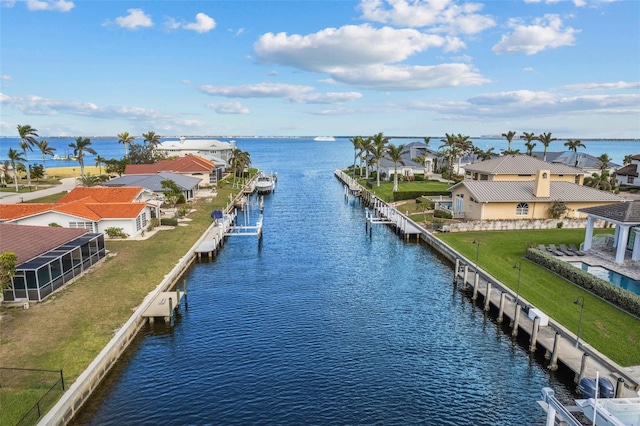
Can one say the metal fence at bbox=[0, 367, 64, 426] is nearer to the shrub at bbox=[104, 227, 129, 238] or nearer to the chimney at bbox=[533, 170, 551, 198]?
the shrub at bbox=[104, 227, 129, 238]

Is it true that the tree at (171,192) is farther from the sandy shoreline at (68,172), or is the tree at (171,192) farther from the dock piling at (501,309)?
the sandy shoreline at (68,172)

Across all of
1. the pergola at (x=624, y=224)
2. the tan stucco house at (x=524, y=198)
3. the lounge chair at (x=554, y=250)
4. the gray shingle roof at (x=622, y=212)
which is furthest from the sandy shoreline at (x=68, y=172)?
the pergola at (x=624, y=224)

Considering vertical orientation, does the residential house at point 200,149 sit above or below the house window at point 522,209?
above

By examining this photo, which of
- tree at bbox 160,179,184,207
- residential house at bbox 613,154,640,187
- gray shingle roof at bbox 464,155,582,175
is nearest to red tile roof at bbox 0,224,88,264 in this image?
tree at bbox 160,179,184,207

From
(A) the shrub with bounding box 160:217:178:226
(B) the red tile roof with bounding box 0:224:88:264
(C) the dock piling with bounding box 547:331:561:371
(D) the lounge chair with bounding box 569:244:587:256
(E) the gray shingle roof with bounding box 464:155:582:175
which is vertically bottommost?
(C) the dock piling with bounding box 547:331:561:371

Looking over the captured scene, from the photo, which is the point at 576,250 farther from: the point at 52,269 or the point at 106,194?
the point at 106,194

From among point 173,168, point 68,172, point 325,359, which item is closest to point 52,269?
point 325,359
